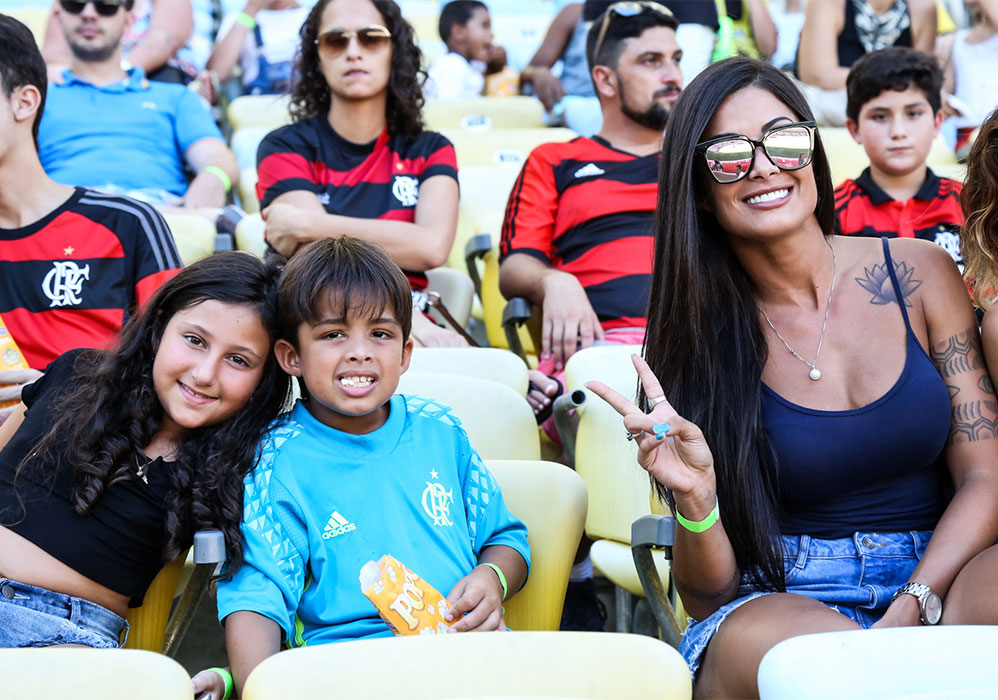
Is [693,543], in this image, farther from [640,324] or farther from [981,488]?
[640,324]

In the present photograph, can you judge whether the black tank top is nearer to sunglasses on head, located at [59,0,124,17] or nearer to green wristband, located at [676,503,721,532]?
green wristband, located at [676,503,721,532]

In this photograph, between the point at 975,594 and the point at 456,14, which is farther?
the point at 456,14

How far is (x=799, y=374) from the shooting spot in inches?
74.9

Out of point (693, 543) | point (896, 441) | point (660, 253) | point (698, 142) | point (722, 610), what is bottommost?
point (722, 610)

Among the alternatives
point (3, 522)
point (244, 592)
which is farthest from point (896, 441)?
point (3, 522)

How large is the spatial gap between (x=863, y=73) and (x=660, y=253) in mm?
1862

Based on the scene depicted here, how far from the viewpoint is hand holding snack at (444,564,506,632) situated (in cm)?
172

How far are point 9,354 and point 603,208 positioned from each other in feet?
5.47

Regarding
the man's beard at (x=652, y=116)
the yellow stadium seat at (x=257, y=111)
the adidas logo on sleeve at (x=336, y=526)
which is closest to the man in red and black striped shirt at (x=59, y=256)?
the adidas logo on sleeve at (x=336, y=526)

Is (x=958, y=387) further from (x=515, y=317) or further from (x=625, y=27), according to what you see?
(x=625, y=27)

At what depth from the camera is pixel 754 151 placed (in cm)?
187

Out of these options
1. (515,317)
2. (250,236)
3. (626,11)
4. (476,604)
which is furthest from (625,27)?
(476,604)

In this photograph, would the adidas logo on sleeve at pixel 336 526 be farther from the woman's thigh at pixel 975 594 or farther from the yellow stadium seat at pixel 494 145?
the yellow stadium seat at pixel 494 145

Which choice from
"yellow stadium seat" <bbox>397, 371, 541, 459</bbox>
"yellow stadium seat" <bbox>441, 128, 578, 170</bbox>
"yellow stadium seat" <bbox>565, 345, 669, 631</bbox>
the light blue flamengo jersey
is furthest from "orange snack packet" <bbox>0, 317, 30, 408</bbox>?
"yellow stadium seat" <bbox>441, 128, 578, 170</bbox>
